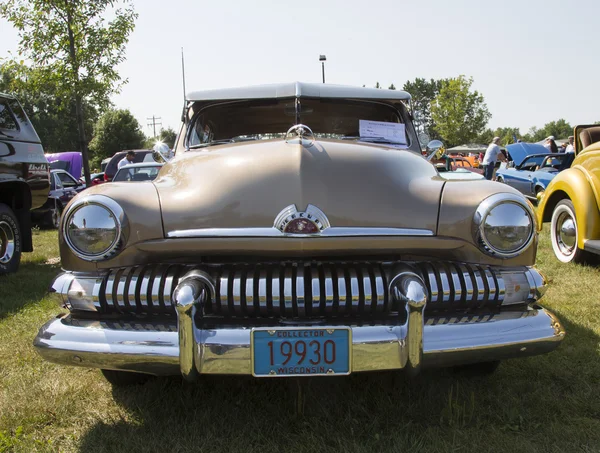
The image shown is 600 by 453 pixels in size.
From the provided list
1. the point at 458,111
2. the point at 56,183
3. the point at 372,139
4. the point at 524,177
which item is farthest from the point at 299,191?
the point at 458,111

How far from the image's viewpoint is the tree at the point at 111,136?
4662 cm

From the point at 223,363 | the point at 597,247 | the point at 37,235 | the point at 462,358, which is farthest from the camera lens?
the point at 37,235

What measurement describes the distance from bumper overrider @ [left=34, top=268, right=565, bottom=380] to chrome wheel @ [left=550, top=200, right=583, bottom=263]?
3.50 m

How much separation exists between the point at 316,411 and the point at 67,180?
12.1 m

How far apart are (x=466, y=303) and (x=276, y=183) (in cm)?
91

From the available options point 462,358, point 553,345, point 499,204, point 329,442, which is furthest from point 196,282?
point 553,345

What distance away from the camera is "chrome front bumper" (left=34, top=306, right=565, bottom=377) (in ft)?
5.98


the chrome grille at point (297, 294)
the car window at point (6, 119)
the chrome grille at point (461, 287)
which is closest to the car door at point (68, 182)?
the car window at point (6, 119)

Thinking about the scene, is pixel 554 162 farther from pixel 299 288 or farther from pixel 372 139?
pixel 299 288

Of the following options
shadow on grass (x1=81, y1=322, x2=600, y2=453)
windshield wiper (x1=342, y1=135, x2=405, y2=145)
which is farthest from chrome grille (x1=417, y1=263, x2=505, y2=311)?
windshield wiper (x1=342, y1=135, x2=405, y2=145)

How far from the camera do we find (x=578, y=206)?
488 cm

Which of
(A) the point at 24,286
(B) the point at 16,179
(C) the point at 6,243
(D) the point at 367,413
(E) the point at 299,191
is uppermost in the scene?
(E) the point at 299,191

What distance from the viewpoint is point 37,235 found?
8.93 meters

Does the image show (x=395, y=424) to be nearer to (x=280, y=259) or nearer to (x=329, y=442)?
(x=329, y=442)
